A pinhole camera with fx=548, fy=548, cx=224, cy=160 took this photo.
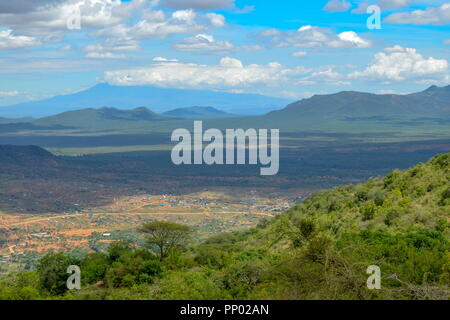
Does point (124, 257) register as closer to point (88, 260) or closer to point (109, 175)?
point (88, 260)

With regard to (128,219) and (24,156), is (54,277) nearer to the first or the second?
(128,219)

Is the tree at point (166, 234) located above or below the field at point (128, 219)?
above

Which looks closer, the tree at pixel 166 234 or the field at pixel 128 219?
the tree at pixel 166 234

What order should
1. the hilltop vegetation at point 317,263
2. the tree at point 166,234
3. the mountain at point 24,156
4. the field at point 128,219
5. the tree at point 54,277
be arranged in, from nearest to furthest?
the hilltop vegetation at point 317,263, the tree at point 54,277, the tree at point 166,234, the field at point 128,219, the mountain at point 24,156

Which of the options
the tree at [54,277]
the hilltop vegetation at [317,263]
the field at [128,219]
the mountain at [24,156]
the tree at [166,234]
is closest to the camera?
the hilltop vegetation at [317,263]

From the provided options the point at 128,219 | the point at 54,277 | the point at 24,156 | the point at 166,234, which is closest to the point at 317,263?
the point at 54,277

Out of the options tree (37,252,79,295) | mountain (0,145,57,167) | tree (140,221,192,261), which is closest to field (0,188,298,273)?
tree (140,221,192,261)

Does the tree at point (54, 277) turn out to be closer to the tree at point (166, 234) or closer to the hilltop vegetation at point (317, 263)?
the hilltop vegetation at point (317, 263)

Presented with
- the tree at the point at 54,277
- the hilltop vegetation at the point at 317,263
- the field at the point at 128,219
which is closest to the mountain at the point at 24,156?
the field at the point at 128,219

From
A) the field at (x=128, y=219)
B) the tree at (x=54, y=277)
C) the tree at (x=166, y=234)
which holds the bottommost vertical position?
the field at (x=128, y=219)
